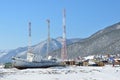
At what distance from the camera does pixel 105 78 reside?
51.2 m

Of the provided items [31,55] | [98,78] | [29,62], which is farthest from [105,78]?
[31,55]

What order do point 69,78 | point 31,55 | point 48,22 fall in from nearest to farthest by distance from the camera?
point 69,78 → point 31,55 → point 48,22

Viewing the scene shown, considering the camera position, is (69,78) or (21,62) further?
(21,62)

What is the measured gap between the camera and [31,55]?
9906 centimetres

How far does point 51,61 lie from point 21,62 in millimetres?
8358

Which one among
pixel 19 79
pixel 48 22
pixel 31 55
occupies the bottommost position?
pixel 19 79

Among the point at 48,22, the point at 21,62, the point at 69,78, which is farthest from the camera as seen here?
the point at 48,22

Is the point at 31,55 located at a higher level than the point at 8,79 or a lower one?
higher

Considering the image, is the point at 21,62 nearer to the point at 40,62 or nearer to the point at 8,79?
the point at 40,62

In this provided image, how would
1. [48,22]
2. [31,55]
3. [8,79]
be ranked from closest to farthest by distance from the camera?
[8,79] < [31,55] < [48,22]

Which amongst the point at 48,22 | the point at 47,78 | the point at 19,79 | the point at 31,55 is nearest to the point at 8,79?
the point at 19,79

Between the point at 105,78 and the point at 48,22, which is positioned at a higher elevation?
the point at 48,22

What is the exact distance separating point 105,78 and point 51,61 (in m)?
45.6

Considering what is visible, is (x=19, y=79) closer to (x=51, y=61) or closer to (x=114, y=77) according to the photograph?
(x=114, y=77)
